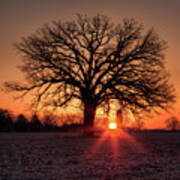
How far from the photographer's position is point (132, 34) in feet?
94.0

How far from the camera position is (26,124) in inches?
1927

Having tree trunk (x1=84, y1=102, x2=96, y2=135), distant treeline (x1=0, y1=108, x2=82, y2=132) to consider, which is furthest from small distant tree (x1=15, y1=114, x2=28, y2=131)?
tree trunk (x1=84, y1=102, x2=96, y2=135)

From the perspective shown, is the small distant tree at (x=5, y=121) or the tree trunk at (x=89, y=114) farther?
the small distant tree at (x=5, y=121)

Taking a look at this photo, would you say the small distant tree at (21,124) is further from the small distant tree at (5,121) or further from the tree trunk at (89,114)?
the tree trunk at (89,114)

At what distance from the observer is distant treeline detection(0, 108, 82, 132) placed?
45.8m

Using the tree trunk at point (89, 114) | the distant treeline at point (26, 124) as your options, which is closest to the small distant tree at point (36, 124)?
the distant treeline at point (26, 124)

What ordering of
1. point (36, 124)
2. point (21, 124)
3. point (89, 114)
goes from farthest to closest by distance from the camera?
1. point (21, 124)
2. point (36, 124)
3. point (89, 114)

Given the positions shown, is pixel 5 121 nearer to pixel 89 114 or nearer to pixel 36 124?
pixel 36 124

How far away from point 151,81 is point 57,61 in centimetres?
799

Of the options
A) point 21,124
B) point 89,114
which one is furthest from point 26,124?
point 89,114

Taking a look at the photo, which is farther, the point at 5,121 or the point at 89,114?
the point at 5,121

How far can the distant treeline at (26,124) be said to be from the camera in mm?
45750

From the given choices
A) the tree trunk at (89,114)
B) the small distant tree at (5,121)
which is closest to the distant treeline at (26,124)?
the small distant tree at (5,121)

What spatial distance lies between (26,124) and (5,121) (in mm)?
3503
